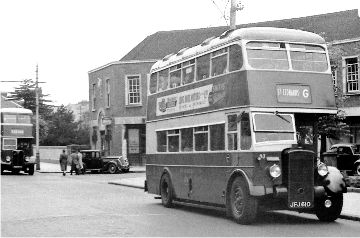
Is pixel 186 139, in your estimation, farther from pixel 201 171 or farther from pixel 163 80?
pixel 163 80

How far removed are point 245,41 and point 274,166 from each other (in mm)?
2723

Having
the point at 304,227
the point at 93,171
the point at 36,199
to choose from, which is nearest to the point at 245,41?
the point at 304,227

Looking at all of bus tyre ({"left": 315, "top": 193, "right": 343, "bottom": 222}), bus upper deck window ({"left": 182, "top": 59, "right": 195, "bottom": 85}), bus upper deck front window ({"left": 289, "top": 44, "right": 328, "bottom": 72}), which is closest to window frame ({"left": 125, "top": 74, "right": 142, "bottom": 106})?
bus upper deck window ({"left": 182, "top": 59, "right": 195, "bottom": 85})

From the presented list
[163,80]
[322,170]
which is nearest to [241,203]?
[322,170]

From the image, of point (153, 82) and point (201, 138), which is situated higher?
point (153, 82)

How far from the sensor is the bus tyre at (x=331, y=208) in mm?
13734

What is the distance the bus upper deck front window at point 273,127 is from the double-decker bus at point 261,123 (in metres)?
0.02

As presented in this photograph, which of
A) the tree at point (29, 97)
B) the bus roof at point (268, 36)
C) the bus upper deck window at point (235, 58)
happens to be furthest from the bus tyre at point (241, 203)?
the tree at point (29, 97)

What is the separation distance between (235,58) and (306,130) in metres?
2.16

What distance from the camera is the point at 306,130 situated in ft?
46.8

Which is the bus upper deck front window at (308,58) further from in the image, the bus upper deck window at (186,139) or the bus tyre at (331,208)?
the bus upper deck window at (186,139)

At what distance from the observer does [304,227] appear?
12875mm

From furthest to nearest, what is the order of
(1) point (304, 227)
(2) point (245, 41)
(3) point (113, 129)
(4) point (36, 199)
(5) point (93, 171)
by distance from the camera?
(3) point (113, 129) < (5) point (93, 171) < (4) point (36, 199) < (2) point (245, 41) < (1) point (304, 227)

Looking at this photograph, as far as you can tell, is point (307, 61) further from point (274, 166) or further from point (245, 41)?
point (274, 166)
